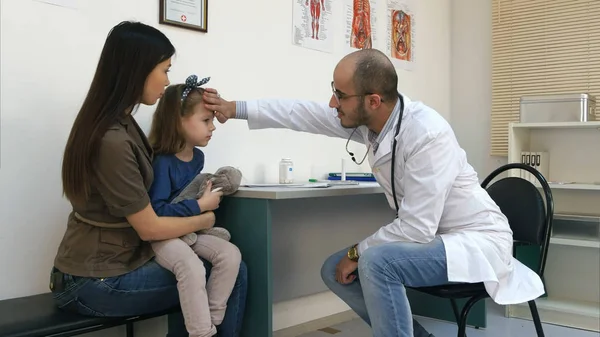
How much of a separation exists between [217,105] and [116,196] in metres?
0.60

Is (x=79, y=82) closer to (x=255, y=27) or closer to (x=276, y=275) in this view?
(x=255, y=27)

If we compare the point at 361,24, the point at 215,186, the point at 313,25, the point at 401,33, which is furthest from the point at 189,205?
the point at 401,33

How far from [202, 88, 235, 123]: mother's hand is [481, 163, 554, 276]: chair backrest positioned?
1102 mm

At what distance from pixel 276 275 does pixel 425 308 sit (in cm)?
89

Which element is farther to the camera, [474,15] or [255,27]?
[474,15]

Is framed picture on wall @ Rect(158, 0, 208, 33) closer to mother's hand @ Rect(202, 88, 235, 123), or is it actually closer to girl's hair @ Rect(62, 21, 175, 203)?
mother's hand @ Rect(202, 88, 235, 123)

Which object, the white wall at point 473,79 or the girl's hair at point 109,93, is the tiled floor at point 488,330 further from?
the girl's hair at point 109,93

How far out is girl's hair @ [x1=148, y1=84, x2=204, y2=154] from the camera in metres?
1.82

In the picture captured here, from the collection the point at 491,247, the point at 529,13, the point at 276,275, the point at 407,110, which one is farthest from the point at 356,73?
the point at 529,13

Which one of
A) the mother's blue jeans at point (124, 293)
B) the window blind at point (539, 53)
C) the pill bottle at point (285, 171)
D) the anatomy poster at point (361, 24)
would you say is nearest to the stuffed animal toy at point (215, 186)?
the mother's blue jeans at point (124, 293)

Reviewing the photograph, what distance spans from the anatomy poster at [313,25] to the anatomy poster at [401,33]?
56 cm

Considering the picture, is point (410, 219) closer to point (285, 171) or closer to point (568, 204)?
point (285, 171)

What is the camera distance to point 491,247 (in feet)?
5.70

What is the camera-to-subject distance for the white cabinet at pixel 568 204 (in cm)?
303
